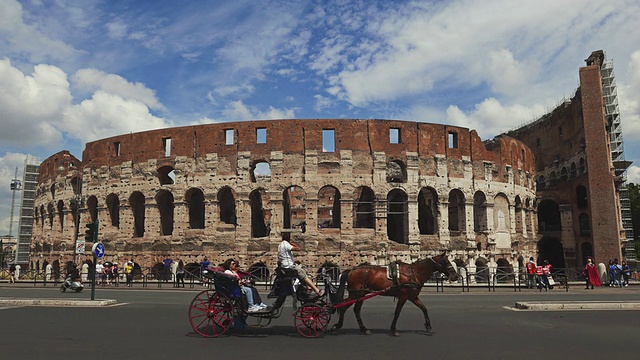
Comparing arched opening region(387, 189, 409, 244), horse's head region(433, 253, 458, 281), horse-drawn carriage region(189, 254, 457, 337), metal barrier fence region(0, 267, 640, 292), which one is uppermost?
arched opening region(387, 189, 409, 244)

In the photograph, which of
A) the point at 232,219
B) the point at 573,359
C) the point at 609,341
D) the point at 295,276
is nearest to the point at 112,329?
the point at 295,276

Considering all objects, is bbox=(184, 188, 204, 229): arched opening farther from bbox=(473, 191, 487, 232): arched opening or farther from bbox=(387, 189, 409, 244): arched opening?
bbox=(473, 191, 487, 232): arched opening

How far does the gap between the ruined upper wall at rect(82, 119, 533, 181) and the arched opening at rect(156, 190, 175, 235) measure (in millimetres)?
2180

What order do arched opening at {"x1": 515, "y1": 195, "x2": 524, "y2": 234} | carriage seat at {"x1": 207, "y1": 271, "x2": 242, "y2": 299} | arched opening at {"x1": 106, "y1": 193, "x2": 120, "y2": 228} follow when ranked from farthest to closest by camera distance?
arched opening at {"x1": 515, "y1": 195, "x2": 524, "y2": 234}, arched opening at {"x1": 106, "y1": 193, "x2": 120, "y2": 228}, carriage seat at {"x1": 207, "y1": 271, "x2": 242, "y2": 299}

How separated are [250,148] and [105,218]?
10734 millimetres

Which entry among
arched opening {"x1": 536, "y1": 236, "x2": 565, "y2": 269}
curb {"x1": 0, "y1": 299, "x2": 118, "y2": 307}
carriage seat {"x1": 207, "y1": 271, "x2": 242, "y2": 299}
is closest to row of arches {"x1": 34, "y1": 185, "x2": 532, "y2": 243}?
arched opening {"x1": 536, "y1": 236, "x2": 565, "y2": 269}

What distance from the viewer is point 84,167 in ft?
99.8

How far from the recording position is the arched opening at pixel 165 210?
2728cm

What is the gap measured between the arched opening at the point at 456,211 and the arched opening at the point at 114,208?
70.0 feet

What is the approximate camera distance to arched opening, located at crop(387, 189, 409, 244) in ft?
85.5

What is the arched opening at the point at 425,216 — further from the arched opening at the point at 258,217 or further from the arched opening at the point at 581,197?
the arched opening at the point at 581,197

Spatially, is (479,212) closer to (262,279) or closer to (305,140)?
(305,140)

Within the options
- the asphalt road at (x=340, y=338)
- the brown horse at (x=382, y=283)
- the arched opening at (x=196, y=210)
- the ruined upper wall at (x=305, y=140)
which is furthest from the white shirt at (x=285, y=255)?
the arched opening at (x=196, y=210)

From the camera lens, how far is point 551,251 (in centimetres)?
3709
